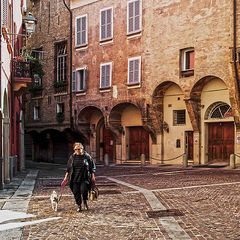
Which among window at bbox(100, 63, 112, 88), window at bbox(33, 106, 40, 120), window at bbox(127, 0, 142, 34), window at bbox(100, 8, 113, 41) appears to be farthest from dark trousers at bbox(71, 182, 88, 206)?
window at bbox(33, 106, 40, 120)

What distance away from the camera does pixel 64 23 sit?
1484 inches

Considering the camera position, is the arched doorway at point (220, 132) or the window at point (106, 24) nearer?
the arched doorway at point (220, 132)

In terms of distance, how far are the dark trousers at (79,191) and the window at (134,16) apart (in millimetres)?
21746

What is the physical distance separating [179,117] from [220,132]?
3093 millimetres

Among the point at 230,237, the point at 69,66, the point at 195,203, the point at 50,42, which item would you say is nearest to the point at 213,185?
the point at 195,203

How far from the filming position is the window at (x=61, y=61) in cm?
3769

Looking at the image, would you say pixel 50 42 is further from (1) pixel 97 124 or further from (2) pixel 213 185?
(2) pixel 213 185

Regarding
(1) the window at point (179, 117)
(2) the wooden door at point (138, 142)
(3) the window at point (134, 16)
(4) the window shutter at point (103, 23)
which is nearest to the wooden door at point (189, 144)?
(1) the window at point (179, 117)

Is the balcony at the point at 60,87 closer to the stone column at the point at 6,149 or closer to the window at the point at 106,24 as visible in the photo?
the window at the point at 106,24

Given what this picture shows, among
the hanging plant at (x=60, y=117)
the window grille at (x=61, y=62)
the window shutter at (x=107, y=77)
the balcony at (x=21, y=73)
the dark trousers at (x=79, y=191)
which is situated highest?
the window grille at (x=61, y=62)

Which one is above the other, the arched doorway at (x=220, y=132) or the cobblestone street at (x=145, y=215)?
the arched doorway at (x=220, y=132)

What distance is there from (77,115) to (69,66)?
3.68 m

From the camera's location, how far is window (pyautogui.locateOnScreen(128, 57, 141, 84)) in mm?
31359

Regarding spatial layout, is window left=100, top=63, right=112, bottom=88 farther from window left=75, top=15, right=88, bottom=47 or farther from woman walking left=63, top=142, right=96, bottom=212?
woman walking left=63, top=142, right=96, bottom=212
